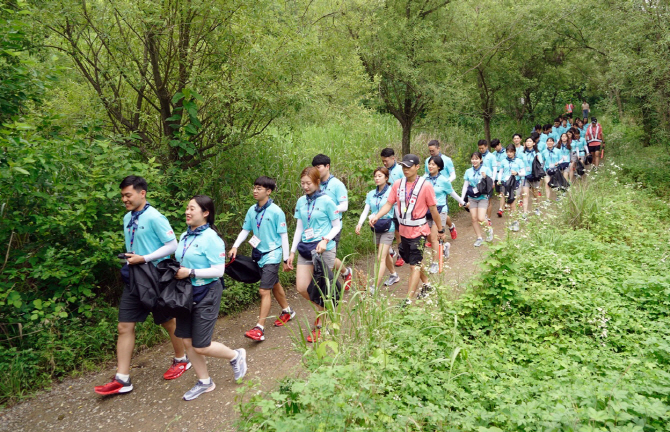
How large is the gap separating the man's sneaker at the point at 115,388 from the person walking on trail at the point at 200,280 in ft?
2.32

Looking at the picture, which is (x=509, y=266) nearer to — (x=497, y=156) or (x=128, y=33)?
(x=497, y=156)

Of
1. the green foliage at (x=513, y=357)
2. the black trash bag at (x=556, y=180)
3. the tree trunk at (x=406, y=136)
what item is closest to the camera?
the green foliage at (x=513, y=357)

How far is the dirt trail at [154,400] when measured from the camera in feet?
13.8

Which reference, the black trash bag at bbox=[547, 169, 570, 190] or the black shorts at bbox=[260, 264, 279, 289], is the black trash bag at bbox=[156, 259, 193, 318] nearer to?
the black shorts at bbox=[260, 264, 279, 289]

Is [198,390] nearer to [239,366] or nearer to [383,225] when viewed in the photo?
[239,366]

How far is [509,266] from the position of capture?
16.8 feet

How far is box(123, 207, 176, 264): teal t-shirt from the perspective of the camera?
4.52 metres

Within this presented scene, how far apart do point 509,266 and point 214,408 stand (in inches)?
138

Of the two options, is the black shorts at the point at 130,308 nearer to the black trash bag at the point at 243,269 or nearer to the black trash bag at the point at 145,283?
the black trash bag at the point at 145,283

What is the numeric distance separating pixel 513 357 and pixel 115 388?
3.99 m

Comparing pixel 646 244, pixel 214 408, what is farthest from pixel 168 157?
pixel 646 244

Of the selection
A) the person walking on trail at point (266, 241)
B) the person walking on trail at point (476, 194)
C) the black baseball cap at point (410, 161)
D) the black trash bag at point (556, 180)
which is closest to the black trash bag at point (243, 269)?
the person walking on trail at point (266, 241)

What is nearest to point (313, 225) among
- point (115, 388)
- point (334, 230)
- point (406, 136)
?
point (334, 230)

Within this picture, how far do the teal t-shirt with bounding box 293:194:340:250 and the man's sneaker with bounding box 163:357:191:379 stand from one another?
196 centimetres
